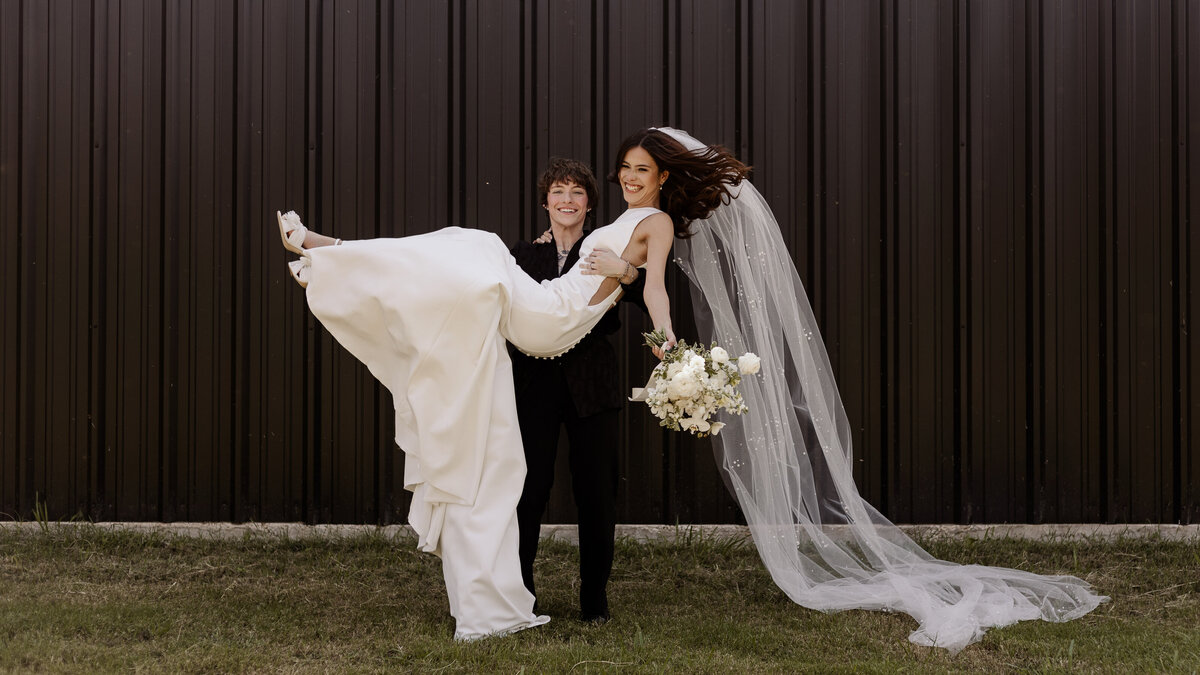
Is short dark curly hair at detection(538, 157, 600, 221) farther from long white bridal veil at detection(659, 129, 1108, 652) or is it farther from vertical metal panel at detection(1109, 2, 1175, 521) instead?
vertical metal panel at detection(1109, 2, 1175, 521)

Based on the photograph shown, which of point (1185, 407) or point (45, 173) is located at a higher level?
point (45, 173)

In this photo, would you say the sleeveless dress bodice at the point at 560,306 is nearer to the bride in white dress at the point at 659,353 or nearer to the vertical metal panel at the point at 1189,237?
the bride in white dress at the point at 659,353

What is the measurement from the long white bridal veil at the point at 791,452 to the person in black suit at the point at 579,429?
45cm

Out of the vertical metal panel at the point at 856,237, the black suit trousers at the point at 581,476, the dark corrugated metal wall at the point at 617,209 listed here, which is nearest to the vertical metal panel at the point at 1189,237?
the dark corrugated metal wall at the point at 617,209

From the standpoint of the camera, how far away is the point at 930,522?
15.3 feet

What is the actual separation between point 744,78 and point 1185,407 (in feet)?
9.30

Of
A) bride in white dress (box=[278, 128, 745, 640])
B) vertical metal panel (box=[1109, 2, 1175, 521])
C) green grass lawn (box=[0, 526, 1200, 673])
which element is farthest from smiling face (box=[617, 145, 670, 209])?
vertical metal panel (box=[1109, 2, 1175, 521])

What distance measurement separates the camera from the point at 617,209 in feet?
15.4

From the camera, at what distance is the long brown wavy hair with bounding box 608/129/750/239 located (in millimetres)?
3445

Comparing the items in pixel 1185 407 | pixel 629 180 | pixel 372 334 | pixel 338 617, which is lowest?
pixel 338 617

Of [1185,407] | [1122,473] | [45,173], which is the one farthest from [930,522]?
[45,173]

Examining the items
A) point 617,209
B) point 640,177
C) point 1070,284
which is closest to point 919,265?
point 1070,284

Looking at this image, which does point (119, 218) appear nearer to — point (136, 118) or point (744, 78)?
point (136, 118)

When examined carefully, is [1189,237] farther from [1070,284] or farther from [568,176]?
[568,176]
